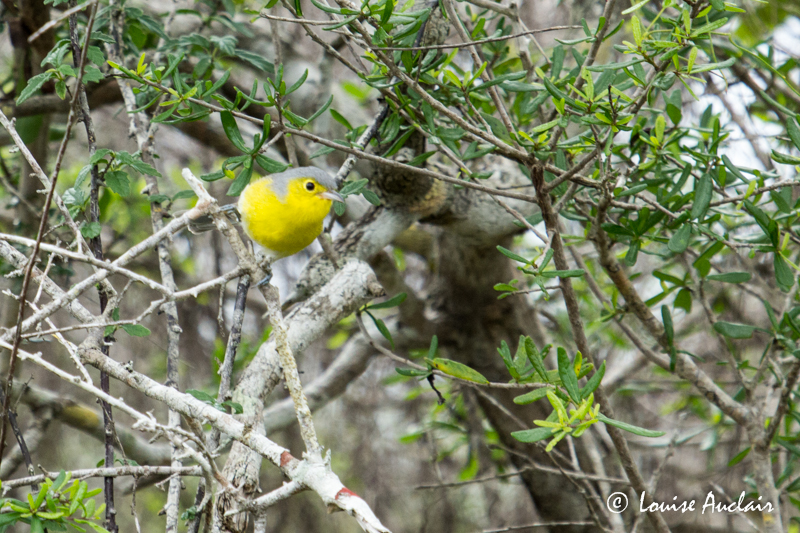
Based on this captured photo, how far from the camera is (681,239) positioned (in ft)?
6.63

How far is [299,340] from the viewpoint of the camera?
2463 millimetres

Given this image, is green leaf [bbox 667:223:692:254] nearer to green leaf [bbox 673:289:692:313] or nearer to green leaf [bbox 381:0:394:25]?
green leaf [bbox 673:289:692:313]

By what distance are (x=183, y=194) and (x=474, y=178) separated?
1092 mm

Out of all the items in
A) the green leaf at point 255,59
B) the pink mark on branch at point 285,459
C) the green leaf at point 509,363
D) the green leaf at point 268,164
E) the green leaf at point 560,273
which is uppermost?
the green leaf at point 255,59

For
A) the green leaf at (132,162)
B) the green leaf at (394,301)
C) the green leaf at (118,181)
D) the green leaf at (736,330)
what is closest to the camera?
the green leaf at (132,162)

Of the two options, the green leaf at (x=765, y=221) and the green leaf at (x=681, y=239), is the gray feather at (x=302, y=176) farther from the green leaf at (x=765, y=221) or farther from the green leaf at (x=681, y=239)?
the green leaf at (x=765, y=221)

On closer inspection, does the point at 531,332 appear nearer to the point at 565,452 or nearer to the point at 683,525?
the point at 565,452

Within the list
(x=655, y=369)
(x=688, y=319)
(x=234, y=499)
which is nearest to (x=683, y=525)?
(x=655, y=369)

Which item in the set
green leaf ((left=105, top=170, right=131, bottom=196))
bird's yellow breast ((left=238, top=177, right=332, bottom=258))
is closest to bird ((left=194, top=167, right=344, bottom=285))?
bird's yellow breast ((left=238, top=177, right=332, bottom=258))

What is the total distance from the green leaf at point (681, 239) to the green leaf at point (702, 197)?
59 mm

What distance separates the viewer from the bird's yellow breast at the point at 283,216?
8.55 feet

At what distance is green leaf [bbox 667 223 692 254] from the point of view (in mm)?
1996

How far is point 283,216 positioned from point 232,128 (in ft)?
2.00

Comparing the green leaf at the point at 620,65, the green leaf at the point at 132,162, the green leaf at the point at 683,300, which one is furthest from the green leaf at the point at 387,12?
the green leaf at the point at 683,300
